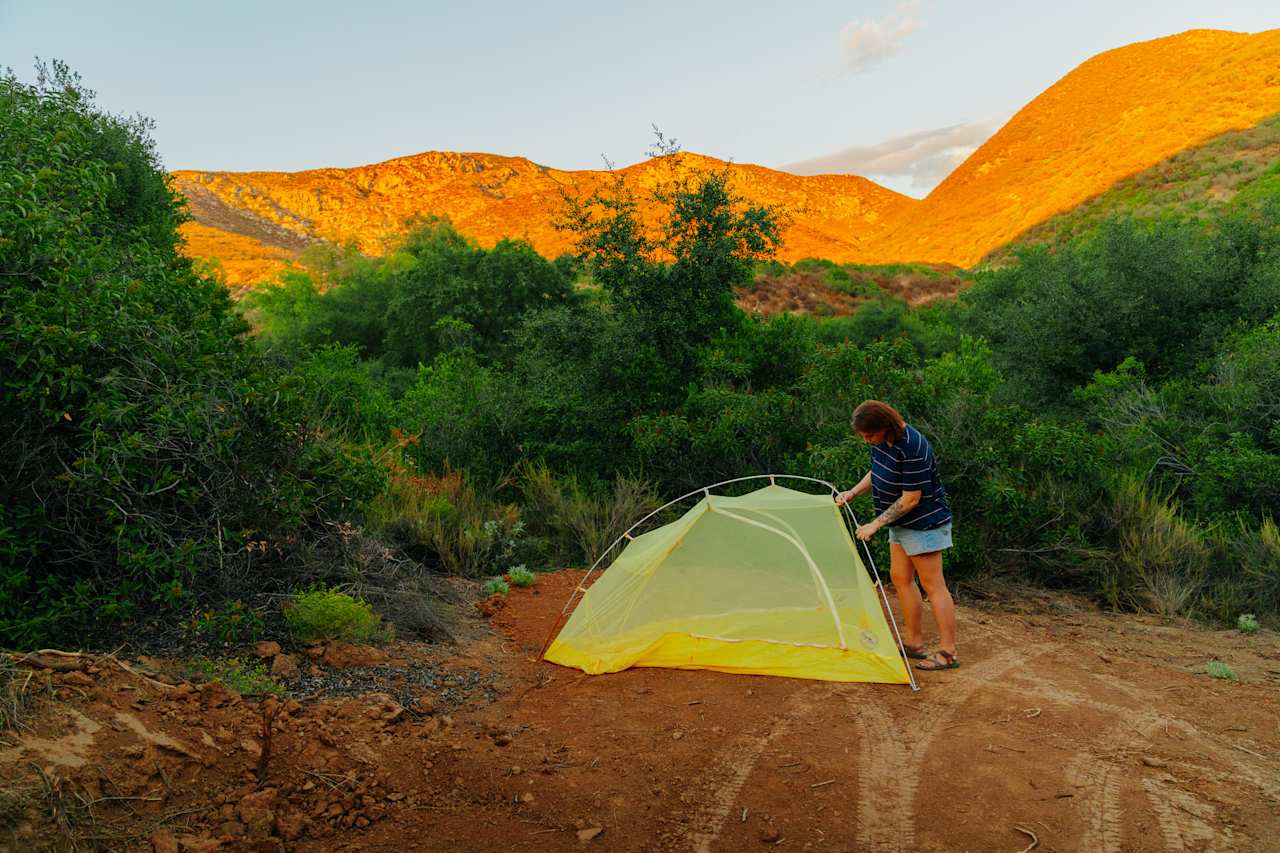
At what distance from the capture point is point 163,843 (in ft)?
10.6

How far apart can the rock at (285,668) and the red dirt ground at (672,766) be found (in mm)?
567

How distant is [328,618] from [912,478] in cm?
390

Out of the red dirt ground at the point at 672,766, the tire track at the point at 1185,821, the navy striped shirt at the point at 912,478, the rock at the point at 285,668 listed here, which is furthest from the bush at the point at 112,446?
the tire track at the point at 1185,821

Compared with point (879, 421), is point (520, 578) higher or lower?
lower

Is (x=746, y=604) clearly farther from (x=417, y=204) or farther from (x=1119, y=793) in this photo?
(x=417, y=204)

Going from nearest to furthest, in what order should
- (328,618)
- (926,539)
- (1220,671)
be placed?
1. (926,539)
2. (328,618)
3. (1220,671)

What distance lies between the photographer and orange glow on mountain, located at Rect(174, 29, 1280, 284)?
42156mm

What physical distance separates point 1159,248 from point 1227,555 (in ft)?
26.0

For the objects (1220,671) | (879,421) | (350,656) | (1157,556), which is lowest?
(1157,556)

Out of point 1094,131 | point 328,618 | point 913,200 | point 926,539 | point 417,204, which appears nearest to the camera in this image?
point 926,539

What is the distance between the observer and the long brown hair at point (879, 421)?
17.4 feet

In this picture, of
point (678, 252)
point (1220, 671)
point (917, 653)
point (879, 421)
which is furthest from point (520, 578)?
point (678, 252)

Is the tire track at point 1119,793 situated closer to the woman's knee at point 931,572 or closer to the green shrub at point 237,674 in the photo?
the woman's knee at point 931,572

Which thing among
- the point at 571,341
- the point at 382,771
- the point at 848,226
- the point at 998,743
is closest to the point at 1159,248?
the point at 571,341
